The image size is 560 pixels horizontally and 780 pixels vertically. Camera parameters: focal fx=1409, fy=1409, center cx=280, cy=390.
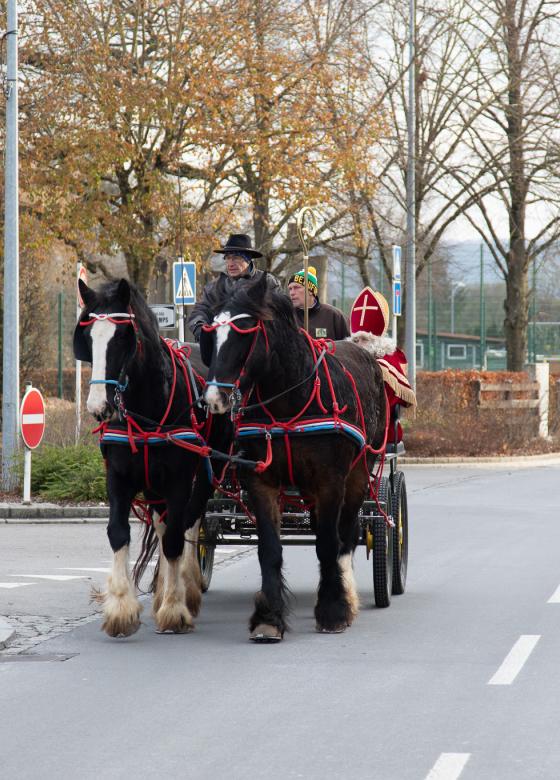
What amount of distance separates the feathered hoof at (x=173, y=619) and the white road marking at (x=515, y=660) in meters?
1.98

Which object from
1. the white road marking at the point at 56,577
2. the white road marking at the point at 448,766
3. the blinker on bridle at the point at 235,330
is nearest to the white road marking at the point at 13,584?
the white road marking at the point at 56,577

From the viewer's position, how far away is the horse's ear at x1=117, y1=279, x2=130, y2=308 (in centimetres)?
795

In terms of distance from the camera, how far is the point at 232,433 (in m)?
9.02

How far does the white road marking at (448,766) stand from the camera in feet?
17.0

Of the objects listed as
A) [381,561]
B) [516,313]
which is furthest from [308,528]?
[516,313]

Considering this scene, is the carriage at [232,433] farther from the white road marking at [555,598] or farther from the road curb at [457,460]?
the road curb at [457,460]

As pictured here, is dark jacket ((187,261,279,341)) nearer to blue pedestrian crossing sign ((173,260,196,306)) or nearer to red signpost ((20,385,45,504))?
red signpost ((20,385,45,504))

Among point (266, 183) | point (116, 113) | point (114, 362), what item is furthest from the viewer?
point (266, 183)

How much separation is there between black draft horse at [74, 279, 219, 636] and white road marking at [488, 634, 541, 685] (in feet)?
6.55

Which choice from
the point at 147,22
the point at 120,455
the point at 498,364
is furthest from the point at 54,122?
the point at 498,364

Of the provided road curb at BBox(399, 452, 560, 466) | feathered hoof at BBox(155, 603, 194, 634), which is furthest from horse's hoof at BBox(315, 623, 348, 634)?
road curb at BBox(399, 452, 560, 466)

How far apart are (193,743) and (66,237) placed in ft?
61.2

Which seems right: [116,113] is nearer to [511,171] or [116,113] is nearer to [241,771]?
[511,171]

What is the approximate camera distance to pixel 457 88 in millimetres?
30625
